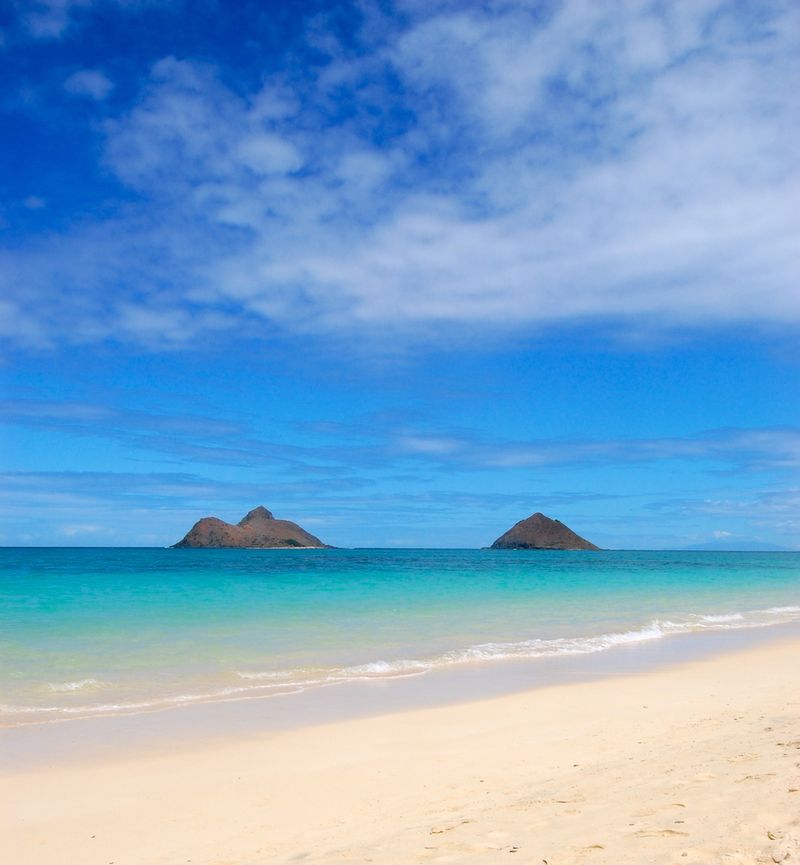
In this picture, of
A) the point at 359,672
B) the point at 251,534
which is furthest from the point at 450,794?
the point at 251,534

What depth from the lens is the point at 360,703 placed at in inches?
382

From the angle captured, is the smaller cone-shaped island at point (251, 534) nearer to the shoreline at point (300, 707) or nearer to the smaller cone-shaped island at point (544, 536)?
the smaller cone-shaped island at point (544, 536)

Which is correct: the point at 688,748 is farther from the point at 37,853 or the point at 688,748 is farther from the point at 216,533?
the point at 216,533

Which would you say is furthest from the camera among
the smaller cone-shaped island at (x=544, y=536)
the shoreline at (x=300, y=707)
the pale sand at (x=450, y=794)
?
the smaller cone-shaped island at (x=544, y=536)

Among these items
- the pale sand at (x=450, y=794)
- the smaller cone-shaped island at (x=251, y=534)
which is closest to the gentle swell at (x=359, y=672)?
the pale sand at (x=450, y=794)

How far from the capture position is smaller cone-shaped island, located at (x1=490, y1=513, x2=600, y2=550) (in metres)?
162

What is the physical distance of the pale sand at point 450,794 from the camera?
4.46m

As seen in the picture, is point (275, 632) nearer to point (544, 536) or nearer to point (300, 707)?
point (300, 707)

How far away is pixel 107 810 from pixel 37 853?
2.64ft

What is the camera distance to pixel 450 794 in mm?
5980

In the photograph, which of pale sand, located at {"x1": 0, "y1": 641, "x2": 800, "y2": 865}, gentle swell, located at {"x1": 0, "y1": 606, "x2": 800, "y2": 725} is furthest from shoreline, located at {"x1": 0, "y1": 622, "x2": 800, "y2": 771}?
pale sand, located at {"x1": 0, "y1": 641, "x2": 800, "y2": 865}

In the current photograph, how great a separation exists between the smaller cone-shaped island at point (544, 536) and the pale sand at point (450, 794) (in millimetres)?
156664

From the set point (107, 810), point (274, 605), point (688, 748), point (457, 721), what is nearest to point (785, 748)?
point (688, 748)

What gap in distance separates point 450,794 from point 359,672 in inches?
241
